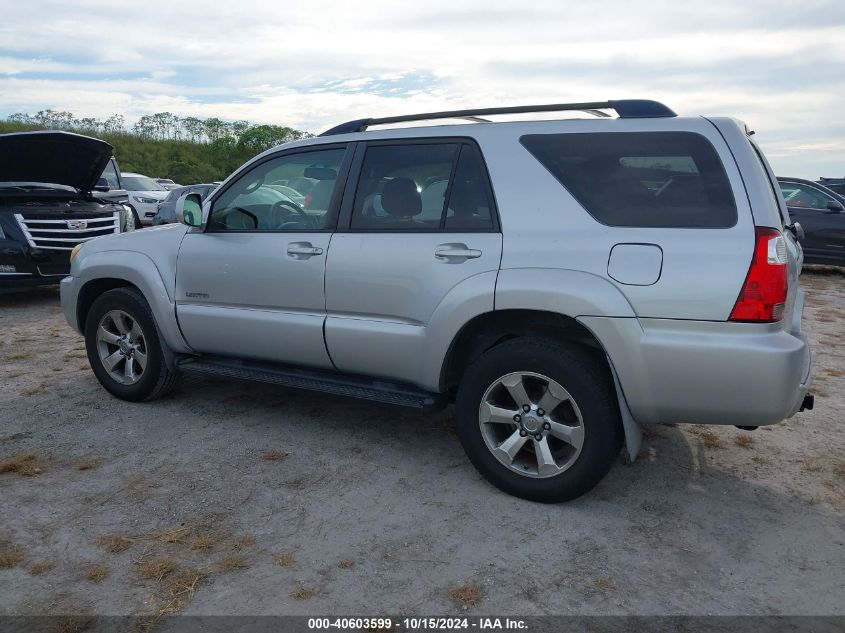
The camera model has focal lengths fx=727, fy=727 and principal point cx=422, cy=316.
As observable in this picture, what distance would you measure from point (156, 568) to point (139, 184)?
2281cm

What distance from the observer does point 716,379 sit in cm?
315

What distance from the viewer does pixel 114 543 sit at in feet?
10.5

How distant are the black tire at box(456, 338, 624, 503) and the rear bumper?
0.14m

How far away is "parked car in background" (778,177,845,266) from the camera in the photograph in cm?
1174

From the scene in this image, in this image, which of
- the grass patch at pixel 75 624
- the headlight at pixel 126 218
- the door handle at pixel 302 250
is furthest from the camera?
the headlight at pixel 126 218

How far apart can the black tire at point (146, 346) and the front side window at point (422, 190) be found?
1811mm

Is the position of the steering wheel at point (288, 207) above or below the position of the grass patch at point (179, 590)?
above

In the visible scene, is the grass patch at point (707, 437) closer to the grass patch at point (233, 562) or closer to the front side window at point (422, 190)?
the front side window at point (422, 190)

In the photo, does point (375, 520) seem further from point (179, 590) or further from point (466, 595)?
point (179, 590)

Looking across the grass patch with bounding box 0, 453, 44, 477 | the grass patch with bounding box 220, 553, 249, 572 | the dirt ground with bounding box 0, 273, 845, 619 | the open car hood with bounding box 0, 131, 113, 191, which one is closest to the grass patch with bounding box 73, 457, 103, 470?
the dirt ground with bounding box 0, 273, 845, 619

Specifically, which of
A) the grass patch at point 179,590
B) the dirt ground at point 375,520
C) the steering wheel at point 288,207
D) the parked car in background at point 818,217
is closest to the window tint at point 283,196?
the steering wheel at point 288,207

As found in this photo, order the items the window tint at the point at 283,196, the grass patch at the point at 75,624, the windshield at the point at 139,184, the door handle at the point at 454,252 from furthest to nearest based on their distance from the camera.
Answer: the windshield at the point at 139,184, the window tint at the point at 283,196, the door handle at the point at 454,252, the grass patch at the point at 75,624

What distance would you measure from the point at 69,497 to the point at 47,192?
670 centimetres

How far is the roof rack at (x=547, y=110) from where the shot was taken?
347 cm
